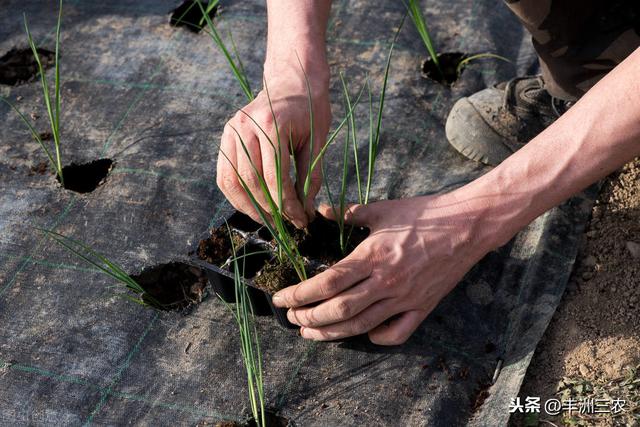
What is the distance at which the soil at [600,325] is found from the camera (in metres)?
1.66

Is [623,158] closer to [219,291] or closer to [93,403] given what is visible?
[219,291]

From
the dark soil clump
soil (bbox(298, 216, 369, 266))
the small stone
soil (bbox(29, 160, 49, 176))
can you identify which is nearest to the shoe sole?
the small stone

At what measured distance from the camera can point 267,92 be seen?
1651 mm

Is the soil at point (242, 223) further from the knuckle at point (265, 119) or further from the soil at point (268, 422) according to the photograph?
the soil at point (268, 422)

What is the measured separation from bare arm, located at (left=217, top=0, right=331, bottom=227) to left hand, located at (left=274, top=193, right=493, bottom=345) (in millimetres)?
203

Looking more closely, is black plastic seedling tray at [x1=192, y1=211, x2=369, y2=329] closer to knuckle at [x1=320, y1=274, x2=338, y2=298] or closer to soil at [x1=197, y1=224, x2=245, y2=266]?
soil at [x1=197, y1=224, x2=245, y2=266]

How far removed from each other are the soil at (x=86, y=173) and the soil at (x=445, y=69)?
1050 mm

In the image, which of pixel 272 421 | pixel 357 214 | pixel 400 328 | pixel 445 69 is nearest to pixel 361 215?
pixel 357 214

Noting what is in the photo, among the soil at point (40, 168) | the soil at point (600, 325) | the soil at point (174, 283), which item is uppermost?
the soil at point (40, 168)

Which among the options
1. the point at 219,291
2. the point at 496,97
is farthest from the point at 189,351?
the point at 496,97

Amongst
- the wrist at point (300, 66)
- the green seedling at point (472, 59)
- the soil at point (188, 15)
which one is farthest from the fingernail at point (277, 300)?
the soil at point (188, 15)

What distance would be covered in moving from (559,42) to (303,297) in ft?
3.62

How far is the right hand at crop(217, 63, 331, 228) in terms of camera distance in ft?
5.37

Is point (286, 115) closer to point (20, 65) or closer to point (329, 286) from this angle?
point (329, 286)
